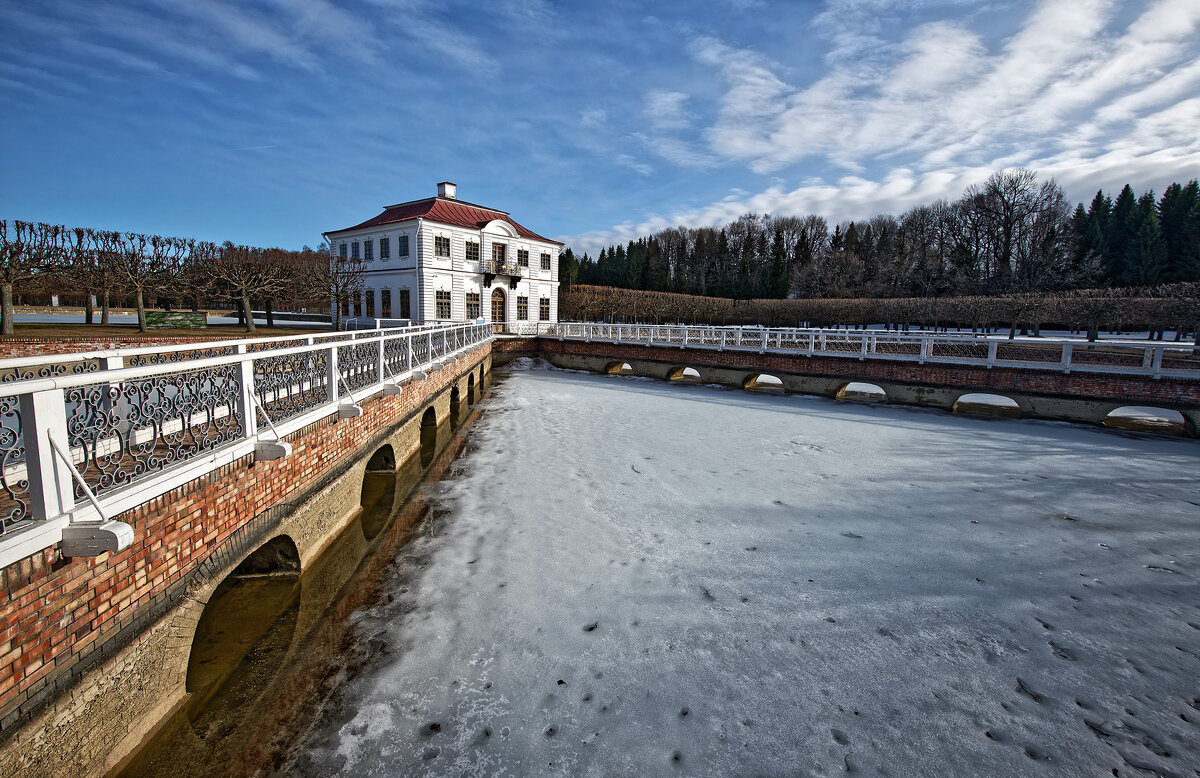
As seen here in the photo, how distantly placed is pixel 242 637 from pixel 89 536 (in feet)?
9.06

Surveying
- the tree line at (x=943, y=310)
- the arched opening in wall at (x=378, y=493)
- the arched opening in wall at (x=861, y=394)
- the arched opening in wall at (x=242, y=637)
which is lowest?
the arched opening in wall at (x=242, y=637)

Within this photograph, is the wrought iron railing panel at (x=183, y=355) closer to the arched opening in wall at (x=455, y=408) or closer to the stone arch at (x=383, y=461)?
the stone arch at (x=383, y=461)

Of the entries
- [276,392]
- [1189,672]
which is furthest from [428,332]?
[1189,672]

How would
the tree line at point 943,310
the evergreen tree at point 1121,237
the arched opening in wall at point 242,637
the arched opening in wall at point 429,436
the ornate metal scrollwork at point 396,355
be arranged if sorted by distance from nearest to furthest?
1. the arched opening in wall at point 242,637
2. the ornate metal scrollwork at point 396,355
3. the arched opening in wall at point 429,436
4. the tree line at point 943,310
5. the evergreen tree at point 1121,237

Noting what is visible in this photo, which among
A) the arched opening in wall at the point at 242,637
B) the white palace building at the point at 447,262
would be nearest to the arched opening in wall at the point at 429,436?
the arched opening in wall at the point at 242,637

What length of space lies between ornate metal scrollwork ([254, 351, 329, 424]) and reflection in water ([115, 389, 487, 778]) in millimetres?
1514

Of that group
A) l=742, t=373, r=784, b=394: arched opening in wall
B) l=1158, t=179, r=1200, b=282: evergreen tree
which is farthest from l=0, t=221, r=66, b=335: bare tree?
l=1158, t=179, r=1200, b=282: evergreen tree

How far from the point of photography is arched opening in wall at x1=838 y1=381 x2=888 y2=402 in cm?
1730

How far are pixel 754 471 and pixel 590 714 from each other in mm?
5890

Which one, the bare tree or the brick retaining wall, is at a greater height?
the bare tree

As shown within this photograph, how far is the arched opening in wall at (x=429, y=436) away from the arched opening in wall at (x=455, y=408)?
60cm

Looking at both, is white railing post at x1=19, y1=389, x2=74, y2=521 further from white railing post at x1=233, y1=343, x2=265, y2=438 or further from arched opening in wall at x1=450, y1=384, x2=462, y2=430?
arched opening in wall at x1=450, y1=384, x2=462, y2=430

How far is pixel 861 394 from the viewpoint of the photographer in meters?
18.6

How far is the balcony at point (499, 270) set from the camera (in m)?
31.7
